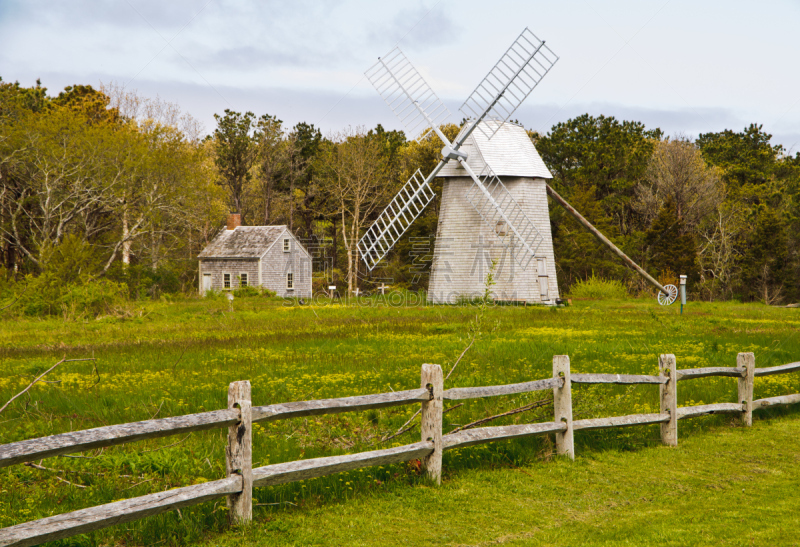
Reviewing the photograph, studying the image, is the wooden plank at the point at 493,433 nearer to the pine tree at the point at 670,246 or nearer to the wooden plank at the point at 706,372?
the wooden plank at the point at 706,372

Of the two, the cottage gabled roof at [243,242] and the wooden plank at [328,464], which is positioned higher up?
the cottage gabled roof at [243,242]

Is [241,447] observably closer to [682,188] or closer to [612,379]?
[612,379]

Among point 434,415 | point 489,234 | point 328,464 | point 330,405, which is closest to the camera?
point 328,464

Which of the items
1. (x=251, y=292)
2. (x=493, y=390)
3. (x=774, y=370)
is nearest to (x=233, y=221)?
(x=251, y=292)

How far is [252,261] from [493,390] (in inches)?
1719

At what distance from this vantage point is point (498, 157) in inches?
1395

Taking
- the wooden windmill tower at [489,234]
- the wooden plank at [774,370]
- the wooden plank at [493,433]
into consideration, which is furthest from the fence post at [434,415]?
the wooden windmill tower at [489,234]

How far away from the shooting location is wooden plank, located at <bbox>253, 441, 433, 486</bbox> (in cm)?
608

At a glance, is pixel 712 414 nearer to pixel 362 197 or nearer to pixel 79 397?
pixel 79 397

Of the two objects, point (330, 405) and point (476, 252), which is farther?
point (476, 252)

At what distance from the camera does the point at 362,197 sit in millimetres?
54844

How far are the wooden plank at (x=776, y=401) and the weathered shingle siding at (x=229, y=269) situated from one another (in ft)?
137

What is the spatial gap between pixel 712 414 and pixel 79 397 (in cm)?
970

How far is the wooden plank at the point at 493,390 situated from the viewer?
7.49m
